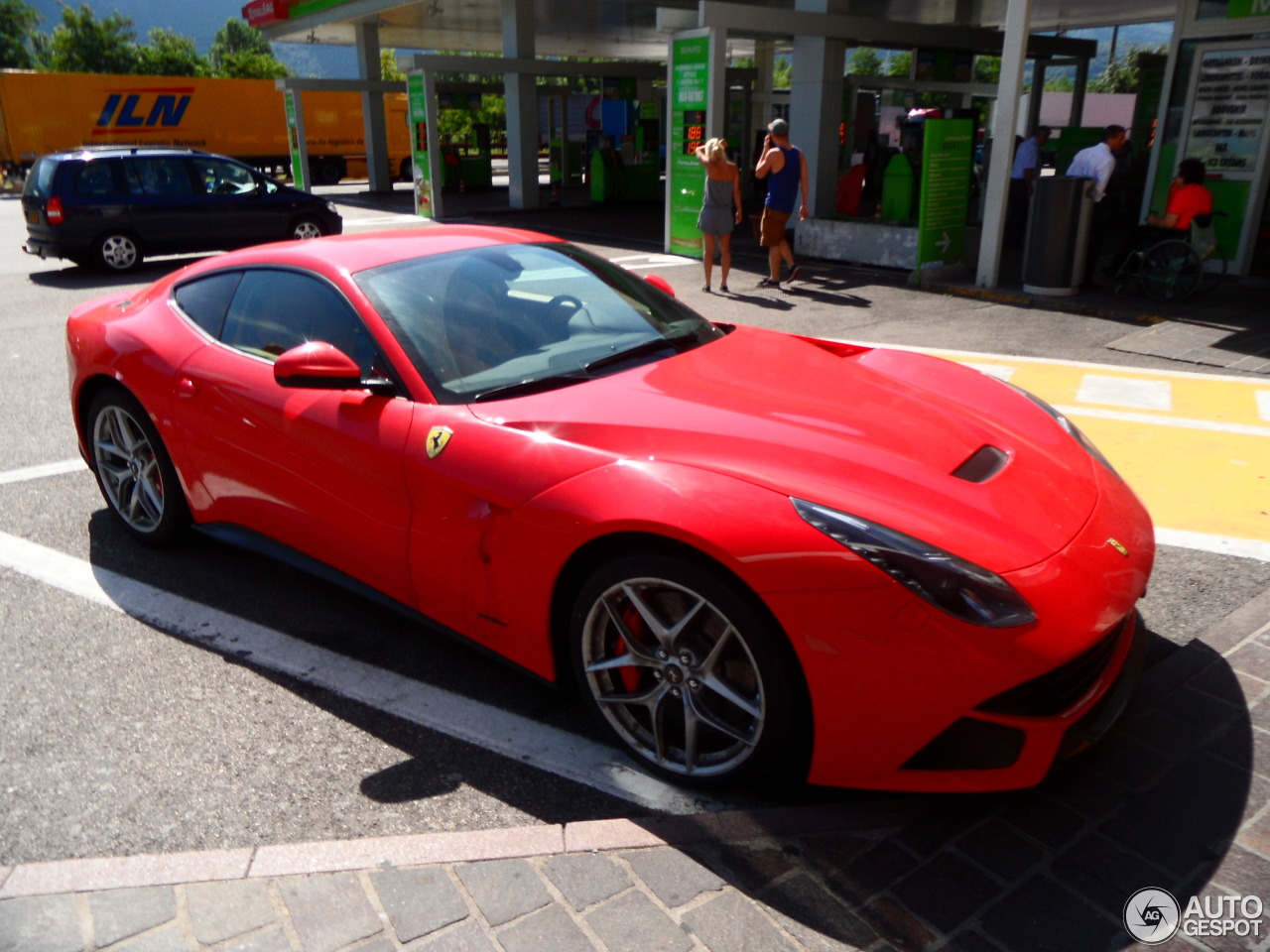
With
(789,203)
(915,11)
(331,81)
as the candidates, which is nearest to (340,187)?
(331,81)

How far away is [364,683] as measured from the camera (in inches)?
133

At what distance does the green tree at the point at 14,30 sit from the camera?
59031mm

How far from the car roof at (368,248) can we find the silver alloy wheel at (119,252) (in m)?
10.8

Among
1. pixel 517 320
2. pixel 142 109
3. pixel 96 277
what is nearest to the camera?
pixel 517 320

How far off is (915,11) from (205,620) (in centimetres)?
2517

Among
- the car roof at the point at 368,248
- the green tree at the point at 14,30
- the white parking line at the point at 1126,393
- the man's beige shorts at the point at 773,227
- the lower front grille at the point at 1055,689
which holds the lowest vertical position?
the white parking line at the point at 1126,393

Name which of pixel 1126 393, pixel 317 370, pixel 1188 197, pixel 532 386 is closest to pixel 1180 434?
pixel 1126 393

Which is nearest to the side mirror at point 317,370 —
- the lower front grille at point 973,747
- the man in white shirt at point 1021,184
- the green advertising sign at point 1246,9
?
the lower front grille at point 973,747

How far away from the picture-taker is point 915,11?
24.2 metres

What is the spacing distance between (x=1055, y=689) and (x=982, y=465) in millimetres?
711

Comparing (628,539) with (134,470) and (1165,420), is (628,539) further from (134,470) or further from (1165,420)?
(1165,420)

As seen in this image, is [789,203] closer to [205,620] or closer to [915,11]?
[205,620]

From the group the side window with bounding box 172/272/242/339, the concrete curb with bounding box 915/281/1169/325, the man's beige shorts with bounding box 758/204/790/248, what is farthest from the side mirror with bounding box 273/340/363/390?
the man's beige shorts with bounding box 758/204/790/248

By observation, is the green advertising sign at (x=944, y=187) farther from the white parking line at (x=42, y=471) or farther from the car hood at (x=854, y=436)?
the white parking line at (x=42, y=471)
